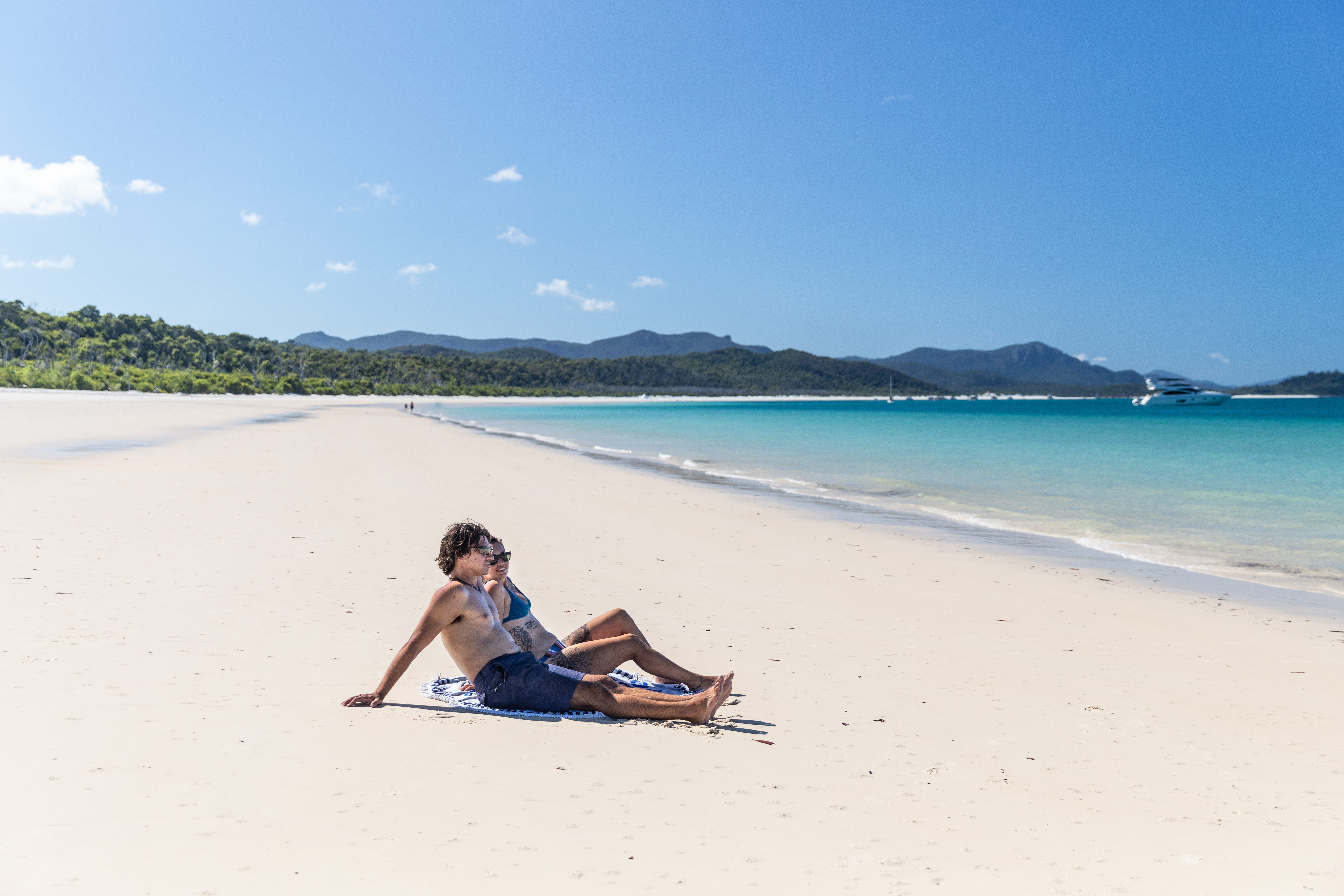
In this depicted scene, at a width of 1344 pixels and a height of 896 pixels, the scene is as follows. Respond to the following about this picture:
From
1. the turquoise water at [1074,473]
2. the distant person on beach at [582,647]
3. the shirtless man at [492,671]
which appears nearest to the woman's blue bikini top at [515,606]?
the distant person on beach at [582,647]

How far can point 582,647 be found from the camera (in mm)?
4973

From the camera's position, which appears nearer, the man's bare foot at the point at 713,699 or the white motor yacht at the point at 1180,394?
the man's bare foot at the point at 713,699

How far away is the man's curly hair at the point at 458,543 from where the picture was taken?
15.3 ft

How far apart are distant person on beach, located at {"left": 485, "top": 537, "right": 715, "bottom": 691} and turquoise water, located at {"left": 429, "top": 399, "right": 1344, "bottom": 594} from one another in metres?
8.99

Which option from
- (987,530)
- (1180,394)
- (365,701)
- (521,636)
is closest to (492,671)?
(521,636)

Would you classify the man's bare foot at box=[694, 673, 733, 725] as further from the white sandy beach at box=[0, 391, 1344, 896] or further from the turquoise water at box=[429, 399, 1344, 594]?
the turquoise water at box=[429, 399, 1344, 594]

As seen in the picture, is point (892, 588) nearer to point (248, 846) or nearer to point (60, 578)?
point (248, 846)

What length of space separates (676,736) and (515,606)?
1.21m

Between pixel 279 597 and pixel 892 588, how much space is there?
576cm

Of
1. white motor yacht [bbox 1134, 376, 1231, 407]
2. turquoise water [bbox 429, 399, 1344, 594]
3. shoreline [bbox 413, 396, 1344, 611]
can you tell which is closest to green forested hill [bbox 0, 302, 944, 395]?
turquoise water [bbox 429, 399, 1344, 594]

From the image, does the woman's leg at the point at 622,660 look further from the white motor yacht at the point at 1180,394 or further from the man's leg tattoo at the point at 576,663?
the white motor yacht at the point at 1180,394

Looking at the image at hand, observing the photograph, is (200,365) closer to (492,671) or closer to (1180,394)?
(492,671)

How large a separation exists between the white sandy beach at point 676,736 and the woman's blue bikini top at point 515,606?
63 centimetres

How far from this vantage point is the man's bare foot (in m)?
4.55
